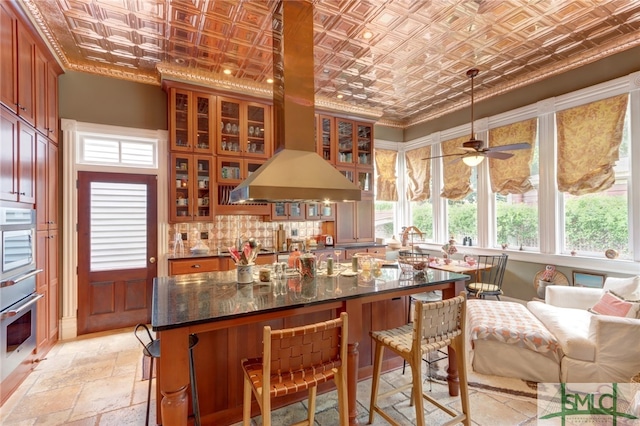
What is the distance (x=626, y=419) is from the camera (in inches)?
82.3

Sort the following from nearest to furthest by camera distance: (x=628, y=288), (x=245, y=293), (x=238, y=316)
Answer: (x=238, y=316)
(x=245, y=293)
(x=628, y=288)

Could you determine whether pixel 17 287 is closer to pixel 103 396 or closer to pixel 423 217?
pixel 103 396

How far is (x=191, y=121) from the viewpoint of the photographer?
4195mm

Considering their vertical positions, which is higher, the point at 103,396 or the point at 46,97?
the point at 46,97

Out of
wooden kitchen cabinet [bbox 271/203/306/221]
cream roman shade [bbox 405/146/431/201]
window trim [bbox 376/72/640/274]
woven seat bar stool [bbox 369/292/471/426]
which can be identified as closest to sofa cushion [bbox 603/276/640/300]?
window trim [bbox 376/72/640/274]

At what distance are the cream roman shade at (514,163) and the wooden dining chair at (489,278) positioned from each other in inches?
42.6

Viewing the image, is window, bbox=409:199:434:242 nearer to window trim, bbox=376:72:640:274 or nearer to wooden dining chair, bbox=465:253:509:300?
window trim, bbox=376:72:640:274

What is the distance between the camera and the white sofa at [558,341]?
2.42 m

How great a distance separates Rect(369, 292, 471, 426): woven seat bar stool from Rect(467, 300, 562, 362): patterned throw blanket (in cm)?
95

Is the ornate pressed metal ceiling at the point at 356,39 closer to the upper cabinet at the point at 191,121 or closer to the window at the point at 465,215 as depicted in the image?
the upper cabinet at the point at 191,121

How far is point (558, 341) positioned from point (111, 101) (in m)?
5.64

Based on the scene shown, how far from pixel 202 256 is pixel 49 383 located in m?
1.85

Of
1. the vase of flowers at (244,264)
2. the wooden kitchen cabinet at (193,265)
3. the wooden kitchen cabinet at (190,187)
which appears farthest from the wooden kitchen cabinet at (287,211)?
the vase of flowers at (244,264)

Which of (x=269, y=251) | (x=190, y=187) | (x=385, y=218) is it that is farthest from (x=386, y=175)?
(x=190, y=187)
